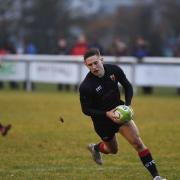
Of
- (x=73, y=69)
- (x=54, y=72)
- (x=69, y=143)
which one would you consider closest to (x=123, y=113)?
(x=69, y=143)

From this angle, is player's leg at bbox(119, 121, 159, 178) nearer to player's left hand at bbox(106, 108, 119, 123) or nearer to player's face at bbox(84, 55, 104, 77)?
player's left hand at bbox(106, 108, 119, 123)

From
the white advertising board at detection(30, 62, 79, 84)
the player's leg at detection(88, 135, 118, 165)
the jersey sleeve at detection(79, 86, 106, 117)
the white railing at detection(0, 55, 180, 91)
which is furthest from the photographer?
the white advertising board at detection(30, 62, 79, 84)

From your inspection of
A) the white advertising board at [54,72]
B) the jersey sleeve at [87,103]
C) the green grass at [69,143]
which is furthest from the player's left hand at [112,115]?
the white advertising board at [54,72]

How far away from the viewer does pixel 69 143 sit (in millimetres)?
15664

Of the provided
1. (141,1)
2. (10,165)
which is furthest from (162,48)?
(10,165)

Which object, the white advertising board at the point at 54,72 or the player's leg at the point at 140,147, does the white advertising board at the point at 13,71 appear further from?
the player's leg at the point at 140,147

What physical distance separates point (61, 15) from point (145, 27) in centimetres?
746

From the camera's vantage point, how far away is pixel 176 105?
25.1 meters

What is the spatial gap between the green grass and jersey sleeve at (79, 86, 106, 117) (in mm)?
1110

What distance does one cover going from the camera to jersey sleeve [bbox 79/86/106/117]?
11.0m

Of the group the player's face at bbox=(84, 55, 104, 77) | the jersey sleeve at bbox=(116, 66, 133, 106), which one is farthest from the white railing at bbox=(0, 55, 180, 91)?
the player's face at bbox=(84, 55, 104, 77)

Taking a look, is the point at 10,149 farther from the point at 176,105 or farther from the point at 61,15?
the point at 61,15

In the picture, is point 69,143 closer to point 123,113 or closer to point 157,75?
point 123,113

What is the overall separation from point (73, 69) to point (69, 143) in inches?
603
